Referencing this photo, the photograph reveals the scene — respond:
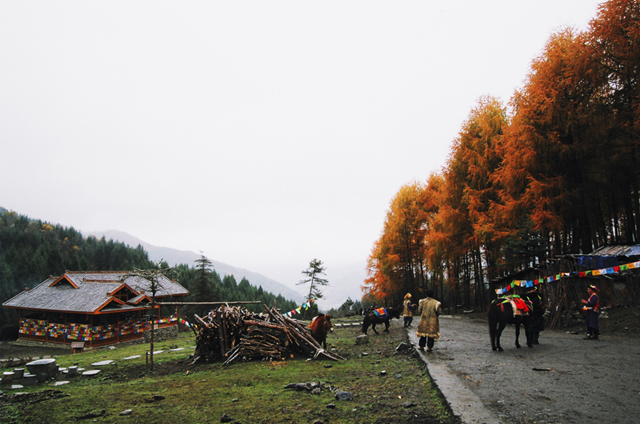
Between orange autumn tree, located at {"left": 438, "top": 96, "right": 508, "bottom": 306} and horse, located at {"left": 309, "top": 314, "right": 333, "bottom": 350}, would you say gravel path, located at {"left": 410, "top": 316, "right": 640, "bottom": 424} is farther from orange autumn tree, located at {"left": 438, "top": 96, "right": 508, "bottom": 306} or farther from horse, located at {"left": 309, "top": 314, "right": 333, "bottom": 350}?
orange autumn tree, located at {"left": 438, "top": 96, "right": 508, "bottom": 306}

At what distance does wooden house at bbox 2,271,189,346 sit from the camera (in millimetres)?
26234

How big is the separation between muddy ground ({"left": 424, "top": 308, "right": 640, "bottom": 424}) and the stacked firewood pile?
4480 mm

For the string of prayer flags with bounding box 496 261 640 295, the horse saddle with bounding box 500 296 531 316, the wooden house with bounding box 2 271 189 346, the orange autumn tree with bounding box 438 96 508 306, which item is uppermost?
the orange autumn tree with bounding box 438 96 508 306

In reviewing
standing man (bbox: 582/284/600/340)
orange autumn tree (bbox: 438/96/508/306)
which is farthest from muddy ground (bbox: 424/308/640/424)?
orange autumn tree (bbox: 438/96/508/306)

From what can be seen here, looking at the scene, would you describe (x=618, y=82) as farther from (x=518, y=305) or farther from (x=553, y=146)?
(x=518, y=305)

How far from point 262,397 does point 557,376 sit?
5790 millimetres

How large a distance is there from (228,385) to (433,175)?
27.5 metres

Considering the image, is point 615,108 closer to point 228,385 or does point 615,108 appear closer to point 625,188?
point 625,188

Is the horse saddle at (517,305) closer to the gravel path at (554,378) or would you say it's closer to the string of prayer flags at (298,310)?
the gravel path at (554,378)

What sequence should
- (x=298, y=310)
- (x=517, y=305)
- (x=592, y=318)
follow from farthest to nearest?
(x=298, y=310), (x=592, y=318), (x=517, y=305)

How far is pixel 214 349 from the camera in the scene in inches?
489

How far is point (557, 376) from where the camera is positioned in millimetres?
6418

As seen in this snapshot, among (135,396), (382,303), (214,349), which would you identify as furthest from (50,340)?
(382,303)

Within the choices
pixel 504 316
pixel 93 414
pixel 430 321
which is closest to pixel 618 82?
pixel 504 316
